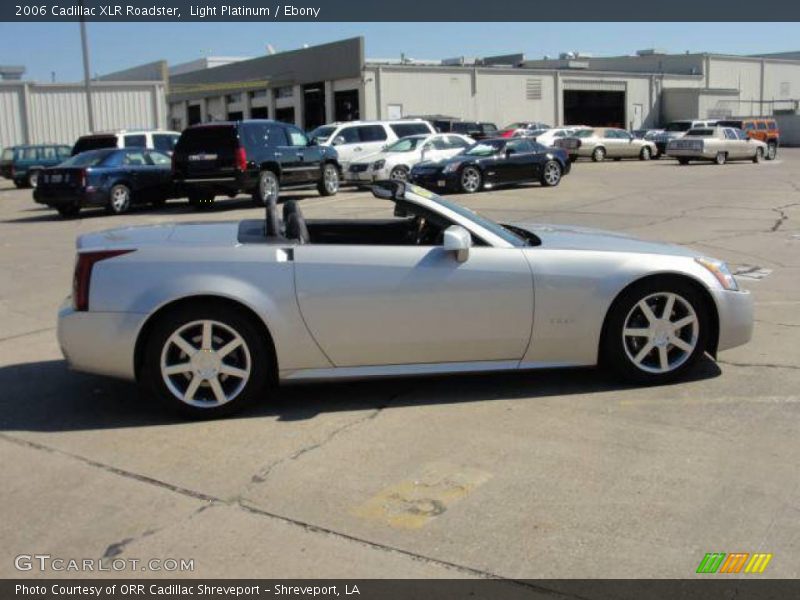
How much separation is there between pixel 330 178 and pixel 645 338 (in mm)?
16977

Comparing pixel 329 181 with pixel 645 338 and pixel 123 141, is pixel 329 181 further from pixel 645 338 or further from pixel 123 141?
pixel 645 338

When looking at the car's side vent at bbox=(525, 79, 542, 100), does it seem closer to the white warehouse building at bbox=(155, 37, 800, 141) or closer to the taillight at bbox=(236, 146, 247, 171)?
the white warehouse building at bbox=(155, 37, 800, 141)

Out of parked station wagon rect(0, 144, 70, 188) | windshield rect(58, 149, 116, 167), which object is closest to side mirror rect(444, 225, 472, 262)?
windshield rect(58, 149, 116, 167)

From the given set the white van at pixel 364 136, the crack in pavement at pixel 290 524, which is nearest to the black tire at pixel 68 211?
the white van at pixel 364 136

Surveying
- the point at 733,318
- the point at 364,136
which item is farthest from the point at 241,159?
the point at 733,318

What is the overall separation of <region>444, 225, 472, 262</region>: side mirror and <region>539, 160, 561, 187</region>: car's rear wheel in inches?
748

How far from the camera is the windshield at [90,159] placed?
18.8 meters

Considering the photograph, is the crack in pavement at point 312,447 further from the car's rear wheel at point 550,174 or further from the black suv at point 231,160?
the car's rear wheel at point 550,174

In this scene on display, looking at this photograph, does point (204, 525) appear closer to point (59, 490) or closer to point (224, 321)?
point (59, 490)

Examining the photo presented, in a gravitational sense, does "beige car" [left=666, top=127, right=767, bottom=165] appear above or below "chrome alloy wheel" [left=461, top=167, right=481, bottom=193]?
above

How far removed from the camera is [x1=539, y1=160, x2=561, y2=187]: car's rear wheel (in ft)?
77.9

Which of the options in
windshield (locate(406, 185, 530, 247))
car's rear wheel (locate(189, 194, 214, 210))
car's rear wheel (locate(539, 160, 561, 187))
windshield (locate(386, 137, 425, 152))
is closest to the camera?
windshield (locate(406, 185, 530, 247))

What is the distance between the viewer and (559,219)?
1644cm
